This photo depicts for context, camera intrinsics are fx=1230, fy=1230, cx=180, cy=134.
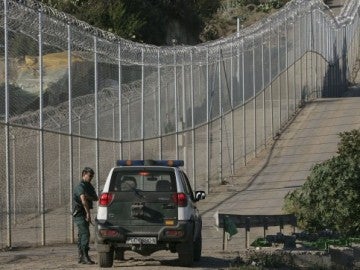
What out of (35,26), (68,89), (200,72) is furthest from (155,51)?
(35,26)

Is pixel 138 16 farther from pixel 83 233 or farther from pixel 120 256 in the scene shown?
→ pixel 83 233

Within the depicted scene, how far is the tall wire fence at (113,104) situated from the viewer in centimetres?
2197

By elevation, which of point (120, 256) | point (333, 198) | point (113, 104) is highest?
point (113, 104)

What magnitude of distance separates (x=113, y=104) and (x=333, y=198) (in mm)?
5791

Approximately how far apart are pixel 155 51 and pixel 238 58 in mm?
10146

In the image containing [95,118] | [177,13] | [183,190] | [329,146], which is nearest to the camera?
[183,190]

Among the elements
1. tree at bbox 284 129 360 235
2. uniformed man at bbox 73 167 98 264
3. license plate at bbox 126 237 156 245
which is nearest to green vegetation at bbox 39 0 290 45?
tree at bbox 284 129 360 235

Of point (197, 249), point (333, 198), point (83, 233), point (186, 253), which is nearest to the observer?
point (186, 253)

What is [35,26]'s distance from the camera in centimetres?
2219

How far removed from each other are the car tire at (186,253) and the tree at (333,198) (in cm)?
851

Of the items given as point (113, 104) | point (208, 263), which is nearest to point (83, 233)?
point (208, 263)

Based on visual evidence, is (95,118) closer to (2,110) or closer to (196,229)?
(2,110)

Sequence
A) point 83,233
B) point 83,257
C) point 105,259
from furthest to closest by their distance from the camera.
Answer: point 83,257
point 83,233
point 105,259

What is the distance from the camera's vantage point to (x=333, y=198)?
87.9 feet
